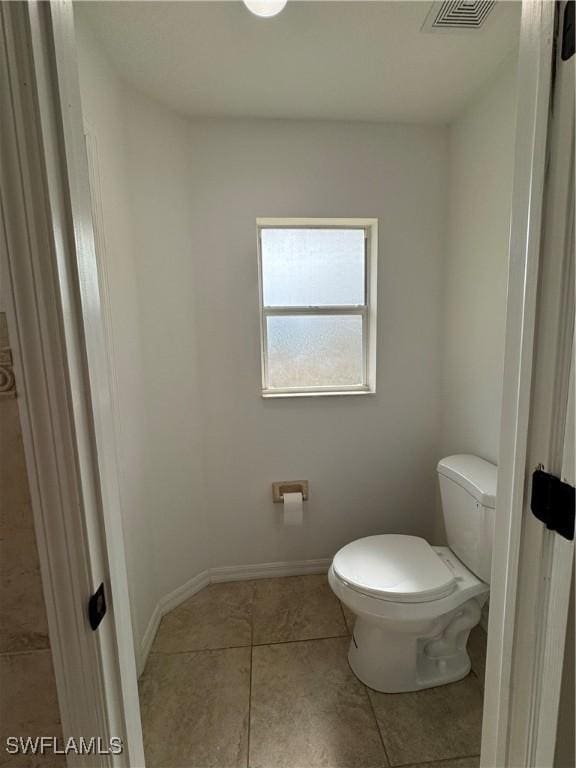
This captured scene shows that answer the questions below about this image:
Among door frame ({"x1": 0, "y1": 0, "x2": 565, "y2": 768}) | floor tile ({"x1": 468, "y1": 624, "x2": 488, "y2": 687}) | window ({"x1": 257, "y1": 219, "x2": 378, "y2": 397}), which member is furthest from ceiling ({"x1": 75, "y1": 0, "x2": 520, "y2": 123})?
floor tile ({"x1": 468, "y1": 624, "x2": 488, "y2": 687})

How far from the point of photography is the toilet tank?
4.16 feet

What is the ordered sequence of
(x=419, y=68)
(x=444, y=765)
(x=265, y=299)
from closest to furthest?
(x=444, y=765) → (x=419, y=68) → (x=265, y=299)

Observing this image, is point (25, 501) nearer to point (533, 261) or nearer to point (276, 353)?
point (533, 261)

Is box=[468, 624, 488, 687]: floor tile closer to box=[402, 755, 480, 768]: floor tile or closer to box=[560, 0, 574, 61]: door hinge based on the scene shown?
box=[402, 755, 480, 768]: floor tile

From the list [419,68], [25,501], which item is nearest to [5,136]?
[25,501]

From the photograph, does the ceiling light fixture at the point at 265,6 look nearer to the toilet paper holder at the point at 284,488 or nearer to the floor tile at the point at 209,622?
the toilet paper holder at the point at 284,488

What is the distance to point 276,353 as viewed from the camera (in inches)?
72.6

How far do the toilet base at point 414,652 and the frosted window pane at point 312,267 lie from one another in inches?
57.1

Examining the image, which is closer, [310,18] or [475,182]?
[310,18]

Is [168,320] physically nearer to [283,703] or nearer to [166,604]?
[166,604]

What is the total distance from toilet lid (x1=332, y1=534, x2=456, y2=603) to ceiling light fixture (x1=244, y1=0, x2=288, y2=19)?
1.87 metres

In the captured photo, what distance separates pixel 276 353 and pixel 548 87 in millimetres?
1430

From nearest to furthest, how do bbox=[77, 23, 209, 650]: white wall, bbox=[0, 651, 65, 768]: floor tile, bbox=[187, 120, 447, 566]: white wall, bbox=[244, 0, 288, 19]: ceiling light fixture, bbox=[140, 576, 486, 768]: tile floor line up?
bbox=[0, 651, 65, 768]: floor tile < bbox=[244, 0, 288, 19]: ceiling light fixture < bbox=[140, 576, 486, 768]: tile floor < bbox=[77, 23, 209, 650]: white wall < bbox=[187, 120, 447, 566]: white wall

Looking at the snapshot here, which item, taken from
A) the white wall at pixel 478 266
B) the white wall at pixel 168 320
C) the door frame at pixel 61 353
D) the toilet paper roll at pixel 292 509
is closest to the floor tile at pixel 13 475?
the door frame at pixel 61 353
